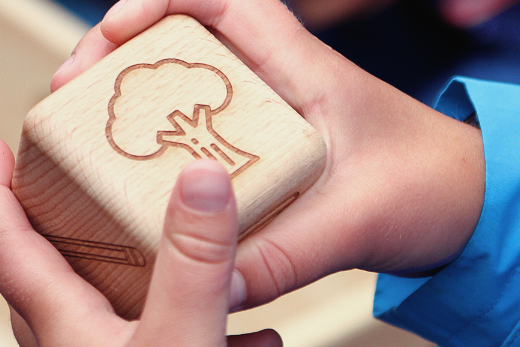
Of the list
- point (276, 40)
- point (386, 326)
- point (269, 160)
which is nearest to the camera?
point (269, 160)

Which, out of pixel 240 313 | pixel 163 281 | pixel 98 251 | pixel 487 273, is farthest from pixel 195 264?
pixel 240 313

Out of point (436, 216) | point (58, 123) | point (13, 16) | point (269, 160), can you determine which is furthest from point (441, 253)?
point (13, 16)

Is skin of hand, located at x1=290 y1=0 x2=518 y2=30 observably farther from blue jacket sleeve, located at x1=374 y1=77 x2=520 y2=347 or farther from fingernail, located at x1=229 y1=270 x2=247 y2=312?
fingernail, located at x1=229 y1=270 x2=247 y2=312

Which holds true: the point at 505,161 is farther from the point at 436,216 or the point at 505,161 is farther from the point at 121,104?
the point at 121,104

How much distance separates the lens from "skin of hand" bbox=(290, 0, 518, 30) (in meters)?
0.95

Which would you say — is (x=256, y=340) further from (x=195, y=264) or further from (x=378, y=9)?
(x=378, y=9)

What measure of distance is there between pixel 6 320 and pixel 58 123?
487mm

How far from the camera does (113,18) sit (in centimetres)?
43

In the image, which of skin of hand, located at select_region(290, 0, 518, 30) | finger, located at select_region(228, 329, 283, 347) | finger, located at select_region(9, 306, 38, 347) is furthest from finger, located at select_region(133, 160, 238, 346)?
skin of hand, located at select_region(290, 0, 518, 30)

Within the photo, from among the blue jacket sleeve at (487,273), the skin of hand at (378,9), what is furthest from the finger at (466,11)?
the blue jacket sleeve at (487,273)

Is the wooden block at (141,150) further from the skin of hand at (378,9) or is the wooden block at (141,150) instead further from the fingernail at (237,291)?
the skin of hand at (378,9)

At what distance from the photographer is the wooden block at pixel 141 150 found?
337 millimetres

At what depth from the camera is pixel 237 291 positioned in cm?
35

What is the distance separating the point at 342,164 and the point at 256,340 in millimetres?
165
